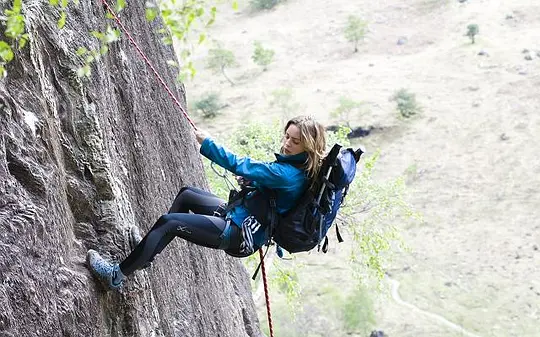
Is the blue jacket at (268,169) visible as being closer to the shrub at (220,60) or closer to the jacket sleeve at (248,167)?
the jacket sleeve at (248,167)

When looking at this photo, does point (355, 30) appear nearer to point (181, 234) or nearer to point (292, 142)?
point (292, 142)

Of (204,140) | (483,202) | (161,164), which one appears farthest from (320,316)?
(204,140)

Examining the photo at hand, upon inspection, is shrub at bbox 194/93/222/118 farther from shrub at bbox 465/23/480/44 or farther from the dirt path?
the dirt path

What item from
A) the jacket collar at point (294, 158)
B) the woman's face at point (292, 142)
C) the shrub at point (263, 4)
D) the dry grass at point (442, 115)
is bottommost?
the dry grass at point (442, 115)

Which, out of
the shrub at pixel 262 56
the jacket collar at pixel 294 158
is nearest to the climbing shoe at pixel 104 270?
the jacket collar at pixel 294 158

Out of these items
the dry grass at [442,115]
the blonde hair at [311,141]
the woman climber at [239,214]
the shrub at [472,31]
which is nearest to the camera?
the woman climber at [239,214]

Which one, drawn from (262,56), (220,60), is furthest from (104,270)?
(220,60)

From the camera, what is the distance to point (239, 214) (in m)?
5.11

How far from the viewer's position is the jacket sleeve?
4676 mm

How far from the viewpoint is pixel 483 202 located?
1379 inches

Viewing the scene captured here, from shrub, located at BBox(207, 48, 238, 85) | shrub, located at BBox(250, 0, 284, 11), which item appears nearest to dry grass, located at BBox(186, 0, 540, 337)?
shrub, located at BBox(207, 48, 238, 85)

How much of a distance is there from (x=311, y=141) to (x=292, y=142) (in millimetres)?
166

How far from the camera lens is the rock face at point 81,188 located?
12.7 ft

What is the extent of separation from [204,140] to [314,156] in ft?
2.75
